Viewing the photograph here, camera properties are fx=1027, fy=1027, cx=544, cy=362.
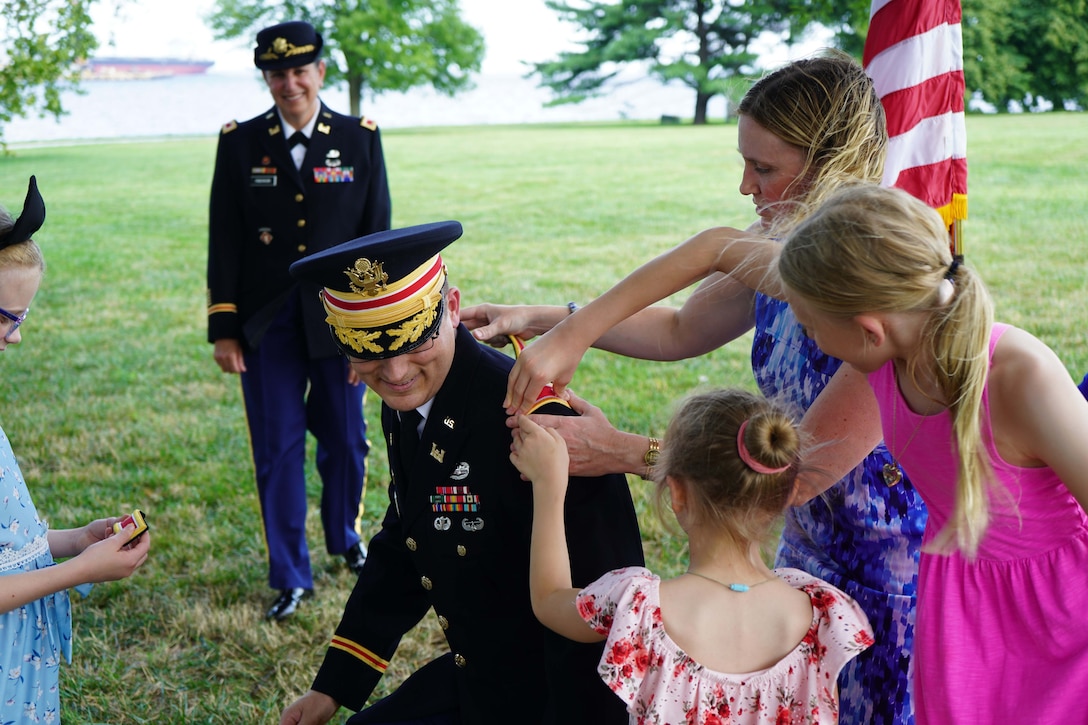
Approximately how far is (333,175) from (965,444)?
11.8 feet

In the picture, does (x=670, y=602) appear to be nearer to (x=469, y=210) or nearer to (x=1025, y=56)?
(x=469, y=210)

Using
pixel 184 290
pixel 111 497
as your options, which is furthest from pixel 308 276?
pixel 184 290

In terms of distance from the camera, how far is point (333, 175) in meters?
4.79

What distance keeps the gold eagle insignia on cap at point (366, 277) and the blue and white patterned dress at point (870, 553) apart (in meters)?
0.94

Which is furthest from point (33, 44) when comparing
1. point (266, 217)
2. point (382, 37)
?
point (382, 37)

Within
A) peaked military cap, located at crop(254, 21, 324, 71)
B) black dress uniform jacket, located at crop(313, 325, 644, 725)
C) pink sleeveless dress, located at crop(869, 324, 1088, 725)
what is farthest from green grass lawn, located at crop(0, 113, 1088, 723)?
peaked military cap, located at crop(254, 21, 324, 71)

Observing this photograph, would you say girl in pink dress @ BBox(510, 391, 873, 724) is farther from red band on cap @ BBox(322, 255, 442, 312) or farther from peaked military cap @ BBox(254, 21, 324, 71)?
peaked military cap @ BBox(254, 21, 324, 71)

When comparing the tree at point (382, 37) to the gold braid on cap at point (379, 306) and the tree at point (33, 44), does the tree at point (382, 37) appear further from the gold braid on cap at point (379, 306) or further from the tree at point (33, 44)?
the gold braid on cap at point (379, 306)

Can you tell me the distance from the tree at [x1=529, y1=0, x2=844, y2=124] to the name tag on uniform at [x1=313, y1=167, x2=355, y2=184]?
46.6 metres

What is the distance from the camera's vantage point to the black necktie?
2.53 metres

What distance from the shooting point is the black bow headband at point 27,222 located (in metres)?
2.41

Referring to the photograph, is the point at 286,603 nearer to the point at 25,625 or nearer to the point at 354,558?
the point at 354,558

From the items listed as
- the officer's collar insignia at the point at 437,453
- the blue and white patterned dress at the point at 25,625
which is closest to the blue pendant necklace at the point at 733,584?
the officer's collar insignia at the point at 437,453

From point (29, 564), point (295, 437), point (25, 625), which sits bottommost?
point (295, 437)
